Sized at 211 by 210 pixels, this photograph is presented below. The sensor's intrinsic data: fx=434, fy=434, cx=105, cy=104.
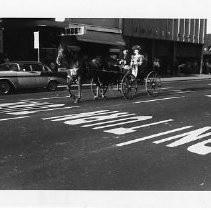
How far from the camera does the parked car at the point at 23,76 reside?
1728 cm

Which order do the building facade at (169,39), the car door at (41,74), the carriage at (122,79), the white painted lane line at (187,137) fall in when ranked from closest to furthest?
the white painted lane line at (187,137), the carriage at (122,79), the car door at (41,74), the building facade at (169,39)

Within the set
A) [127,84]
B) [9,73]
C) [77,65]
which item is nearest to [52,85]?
[9,73]

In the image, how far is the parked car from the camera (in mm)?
17281

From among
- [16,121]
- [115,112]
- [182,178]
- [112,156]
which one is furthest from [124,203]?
[115,112]

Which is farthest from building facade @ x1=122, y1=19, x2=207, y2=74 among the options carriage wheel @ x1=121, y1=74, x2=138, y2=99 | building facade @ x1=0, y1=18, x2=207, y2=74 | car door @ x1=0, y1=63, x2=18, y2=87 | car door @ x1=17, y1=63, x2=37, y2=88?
carriage wheel @ x1=121, y1=74, x2=138, y2=99

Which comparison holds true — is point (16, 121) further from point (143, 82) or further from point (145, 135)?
point (143, 82)

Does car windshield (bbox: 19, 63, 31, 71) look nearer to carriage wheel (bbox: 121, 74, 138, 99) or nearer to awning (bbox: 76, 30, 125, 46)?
carriage wheel (bbox: 121, 74, 138, 99)

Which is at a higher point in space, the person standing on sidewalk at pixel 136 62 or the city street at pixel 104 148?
the person standing on sidewalk at pixel 136 62

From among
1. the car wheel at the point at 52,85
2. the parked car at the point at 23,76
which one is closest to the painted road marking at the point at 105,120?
the parked car at the point at 23,76

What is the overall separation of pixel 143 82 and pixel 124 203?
40.0 feet

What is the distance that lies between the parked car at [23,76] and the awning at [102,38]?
32.7ft

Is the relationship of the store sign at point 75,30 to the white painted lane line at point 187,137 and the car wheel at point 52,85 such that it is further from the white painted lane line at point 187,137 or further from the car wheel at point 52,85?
the white painted lane line at point 187,137

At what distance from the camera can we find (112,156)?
6.79 m

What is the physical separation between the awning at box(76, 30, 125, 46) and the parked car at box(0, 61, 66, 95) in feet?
32.7
